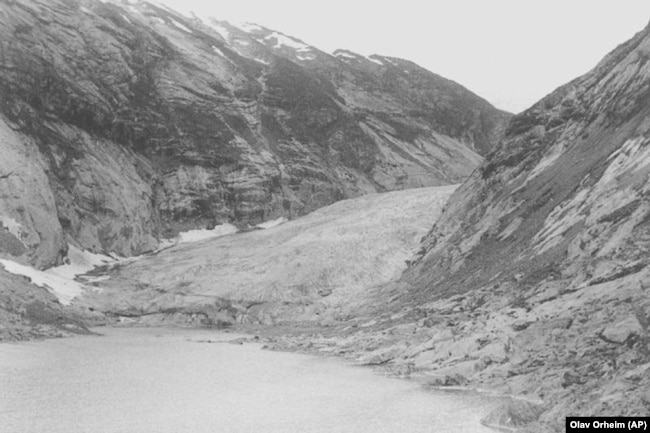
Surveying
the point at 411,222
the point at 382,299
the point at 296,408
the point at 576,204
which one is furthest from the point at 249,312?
the point at 296,408

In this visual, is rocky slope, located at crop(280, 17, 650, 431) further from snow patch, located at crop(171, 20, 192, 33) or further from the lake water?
snow patch, located at crop(171, 20, 192, 33)

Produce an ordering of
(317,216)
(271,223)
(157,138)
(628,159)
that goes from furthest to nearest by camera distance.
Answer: (271,223) < (157,138) < (317,216) < (628,159)

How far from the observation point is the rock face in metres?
109

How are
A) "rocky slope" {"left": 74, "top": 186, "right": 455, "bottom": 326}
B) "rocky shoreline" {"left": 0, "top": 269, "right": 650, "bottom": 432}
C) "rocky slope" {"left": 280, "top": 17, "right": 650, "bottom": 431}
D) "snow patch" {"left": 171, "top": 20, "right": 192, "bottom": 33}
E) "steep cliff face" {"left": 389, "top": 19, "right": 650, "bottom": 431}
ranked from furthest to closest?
"snow patch" {"left": 171, "top": 20, "right": 192, "bottom": 33} < "rocky slope" {"left": 74, "top": 186, "right": 455, "bottom": 326} < "steep cliff face" {"left": 389, "top": 19, "right": 650, "bottom": 431} < "rocky slope" {"left": 280, "top": 17, "right": 650, "bottom": 431} < "rocky shoreline" {"left": 0, "top": 269, "right": 650, "bottom": 432}

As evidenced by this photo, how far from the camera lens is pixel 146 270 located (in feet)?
328

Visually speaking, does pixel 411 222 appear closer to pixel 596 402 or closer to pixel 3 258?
pixel 3 258

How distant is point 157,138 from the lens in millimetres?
136250

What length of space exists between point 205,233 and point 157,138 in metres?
23.0

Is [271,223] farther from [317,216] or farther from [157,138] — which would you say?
[157,138]

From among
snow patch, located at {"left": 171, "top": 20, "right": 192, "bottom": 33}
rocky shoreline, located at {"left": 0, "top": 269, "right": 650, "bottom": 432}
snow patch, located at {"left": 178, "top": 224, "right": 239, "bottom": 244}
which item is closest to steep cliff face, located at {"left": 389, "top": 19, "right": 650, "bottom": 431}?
rocky shoreline, located at {"left": 0, "top": 269, "right": 650, "bottom": 432}

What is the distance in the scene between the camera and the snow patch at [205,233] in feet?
418

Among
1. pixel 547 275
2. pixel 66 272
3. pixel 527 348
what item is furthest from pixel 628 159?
pixel 66 272

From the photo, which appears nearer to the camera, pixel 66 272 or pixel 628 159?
pixel 628 159

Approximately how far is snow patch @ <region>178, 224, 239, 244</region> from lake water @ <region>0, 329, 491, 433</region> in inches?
3025
